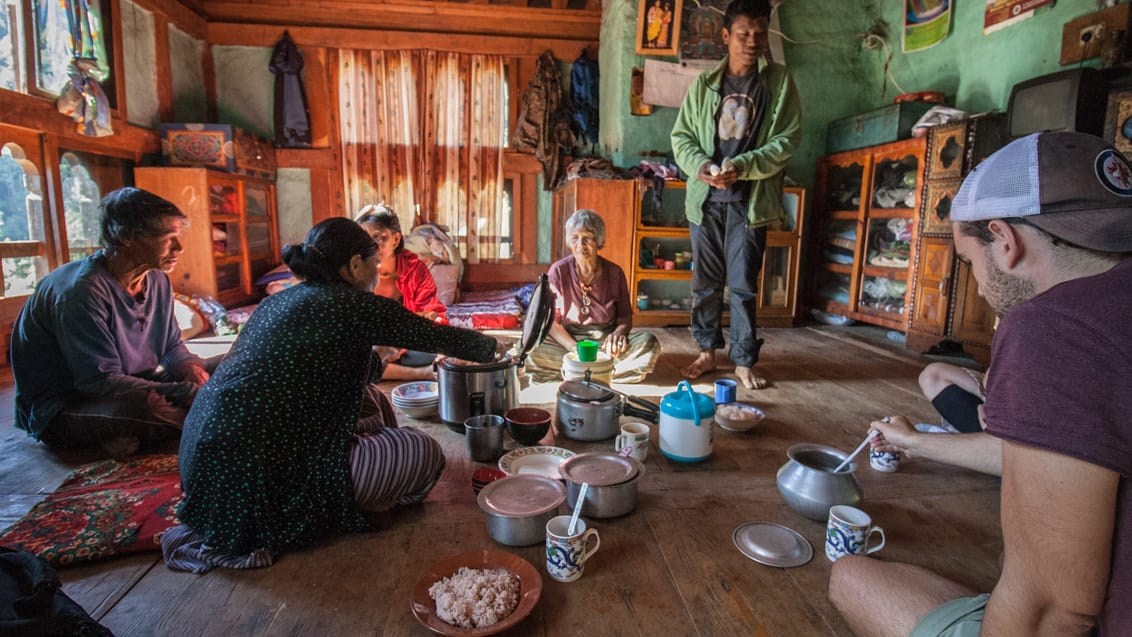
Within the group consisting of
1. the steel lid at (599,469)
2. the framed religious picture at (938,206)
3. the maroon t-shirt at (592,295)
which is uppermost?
the framed religious picture at (938,206)

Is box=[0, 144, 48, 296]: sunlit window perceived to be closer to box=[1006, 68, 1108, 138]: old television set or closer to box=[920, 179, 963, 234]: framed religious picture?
box=[920, 179, 963, 234]: framed religious picture

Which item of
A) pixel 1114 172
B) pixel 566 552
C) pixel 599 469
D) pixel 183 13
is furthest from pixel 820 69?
pixel 183 13

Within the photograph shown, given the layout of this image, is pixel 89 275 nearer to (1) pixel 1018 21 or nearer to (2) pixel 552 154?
(2) pixel 552 154

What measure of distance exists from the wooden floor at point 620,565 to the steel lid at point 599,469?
15 centimetres

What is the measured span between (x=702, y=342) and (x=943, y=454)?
1936 mm

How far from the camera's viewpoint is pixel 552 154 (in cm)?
634

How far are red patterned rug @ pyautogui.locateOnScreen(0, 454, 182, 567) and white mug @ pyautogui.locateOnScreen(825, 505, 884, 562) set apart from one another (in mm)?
1938

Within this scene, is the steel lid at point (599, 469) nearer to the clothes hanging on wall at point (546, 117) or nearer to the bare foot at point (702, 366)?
the bare foot at point (702, 366)

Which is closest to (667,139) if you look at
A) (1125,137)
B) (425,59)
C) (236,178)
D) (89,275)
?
(425,59)

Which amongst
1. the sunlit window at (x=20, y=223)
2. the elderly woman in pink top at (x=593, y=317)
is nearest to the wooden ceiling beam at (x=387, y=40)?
the sunlit window at (x=20, y=223)

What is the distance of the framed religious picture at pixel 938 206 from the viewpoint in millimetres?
4094

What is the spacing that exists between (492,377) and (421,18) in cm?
544

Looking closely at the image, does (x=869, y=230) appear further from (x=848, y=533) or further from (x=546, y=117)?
(x=848, y=533)

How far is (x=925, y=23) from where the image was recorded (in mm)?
5000
